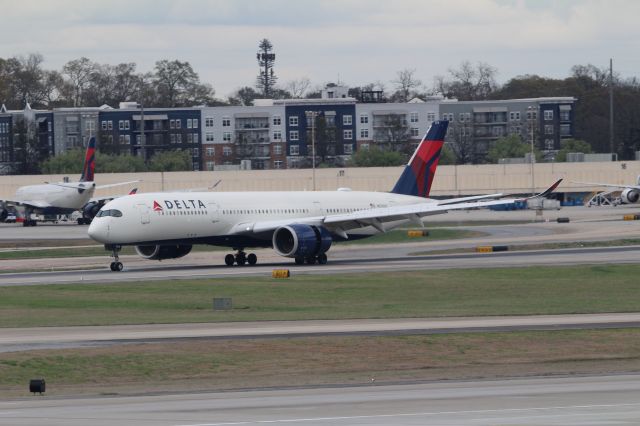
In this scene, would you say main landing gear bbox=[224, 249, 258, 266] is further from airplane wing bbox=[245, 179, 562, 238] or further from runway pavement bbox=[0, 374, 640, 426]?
runway pavement bbox=[0, 374, 640, 426]

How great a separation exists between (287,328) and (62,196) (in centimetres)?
10166

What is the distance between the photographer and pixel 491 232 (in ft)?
321

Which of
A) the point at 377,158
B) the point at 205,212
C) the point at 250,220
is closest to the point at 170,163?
the point at 377,158

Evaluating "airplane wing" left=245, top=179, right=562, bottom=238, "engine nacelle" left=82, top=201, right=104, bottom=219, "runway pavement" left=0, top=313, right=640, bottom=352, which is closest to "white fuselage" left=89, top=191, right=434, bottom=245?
"airplane wing" left=245, top=179, right=562, bottom=238

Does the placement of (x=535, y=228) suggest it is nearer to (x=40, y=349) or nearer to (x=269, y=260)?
(x=269, y=260)

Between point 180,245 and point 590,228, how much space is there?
127 feet

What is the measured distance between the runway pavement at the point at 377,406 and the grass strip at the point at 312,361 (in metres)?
1.77

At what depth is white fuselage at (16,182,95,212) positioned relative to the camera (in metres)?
138

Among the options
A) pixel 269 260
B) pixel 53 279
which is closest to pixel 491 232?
pixel 269 260

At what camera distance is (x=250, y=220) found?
71.1 metres

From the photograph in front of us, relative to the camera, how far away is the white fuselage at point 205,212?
219 feet

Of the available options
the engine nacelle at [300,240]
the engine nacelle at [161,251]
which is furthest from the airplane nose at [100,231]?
the engine nacelle at [300,240]

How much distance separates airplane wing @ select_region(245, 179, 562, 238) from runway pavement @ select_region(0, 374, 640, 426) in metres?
40.4

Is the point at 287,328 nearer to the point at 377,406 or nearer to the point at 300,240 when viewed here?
the point at 377,406
